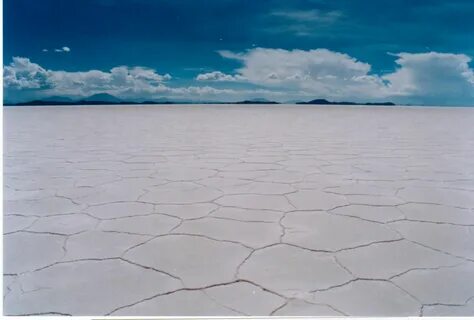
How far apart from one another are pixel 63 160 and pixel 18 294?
224 cm

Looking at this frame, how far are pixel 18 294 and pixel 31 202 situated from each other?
948mm

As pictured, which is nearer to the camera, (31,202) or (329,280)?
(329,280)

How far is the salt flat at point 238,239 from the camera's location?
1111 millimetres

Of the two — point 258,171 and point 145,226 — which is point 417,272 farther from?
point 258,171

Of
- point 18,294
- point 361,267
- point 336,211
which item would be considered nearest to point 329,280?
point 361,267

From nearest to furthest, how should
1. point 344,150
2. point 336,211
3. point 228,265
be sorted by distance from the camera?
1. point 228,265
2. point 336,211
3. point 344,150

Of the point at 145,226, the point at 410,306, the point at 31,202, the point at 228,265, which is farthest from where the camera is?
the point at 31,202

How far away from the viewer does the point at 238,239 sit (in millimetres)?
1514

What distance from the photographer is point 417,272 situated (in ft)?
4.14

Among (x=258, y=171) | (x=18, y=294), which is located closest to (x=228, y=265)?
(x=18, y=294)

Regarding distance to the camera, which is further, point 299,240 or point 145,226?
point 145,226

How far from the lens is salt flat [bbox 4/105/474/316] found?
3.65 ft

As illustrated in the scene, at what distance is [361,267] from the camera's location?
1.29 meters

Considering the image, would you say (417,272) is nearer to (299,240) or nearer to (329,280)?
(329,280)
